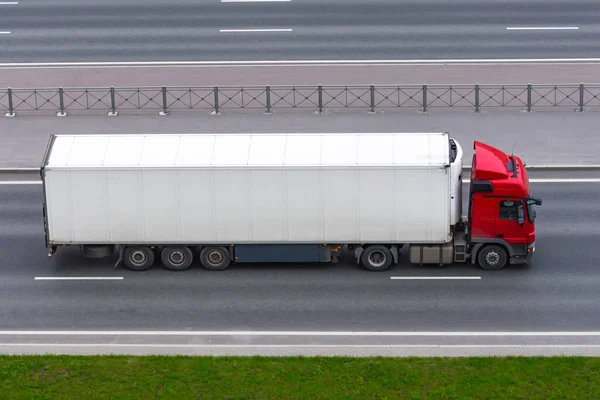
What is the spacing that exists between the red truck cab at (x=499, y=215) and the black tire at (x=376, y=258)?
2.17 m

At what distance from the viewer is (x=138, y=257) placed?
2797cm

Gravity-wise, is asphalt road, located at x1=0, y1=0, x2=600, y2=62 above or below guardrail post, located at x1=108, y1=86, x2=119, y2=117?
above

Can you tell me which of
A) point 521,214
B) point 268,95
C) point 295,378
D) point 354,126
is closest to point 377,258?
point 521,214

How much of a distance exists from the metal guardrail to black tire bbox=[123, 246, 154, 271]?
13.0 meters

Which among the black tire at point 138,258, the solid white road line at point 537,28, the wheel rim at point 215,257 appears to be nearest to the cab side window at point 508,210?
the wheel rim at point 215,257

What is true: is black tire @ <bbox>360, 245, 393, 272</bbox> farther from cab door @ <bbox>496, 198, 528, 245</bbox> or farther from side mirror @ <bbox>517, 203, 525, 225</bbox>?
side mirror @ <bbox>517, 203, 525, 225</bbox>

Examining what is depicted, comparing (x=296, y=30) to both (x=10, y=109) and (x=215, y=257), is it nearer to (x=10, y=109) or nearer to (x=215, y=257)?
(x=10, y=109)

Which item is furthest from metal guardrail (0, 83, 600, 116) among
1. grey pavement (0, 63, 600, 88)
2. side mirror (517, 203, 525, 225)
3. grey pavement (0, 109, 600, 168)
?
side mirror (517, 203, 525, 225)

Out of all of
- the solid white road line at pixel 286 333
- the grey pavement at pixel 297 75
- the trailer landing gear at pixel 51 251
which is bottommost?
the solid white road line at pixel 286 333

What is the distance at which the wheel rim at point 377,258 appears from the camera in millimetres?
27531

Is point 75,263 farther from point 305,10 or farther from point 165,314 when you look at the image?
point 305,10

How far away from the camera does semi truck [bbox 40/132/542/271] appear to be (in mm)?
26859

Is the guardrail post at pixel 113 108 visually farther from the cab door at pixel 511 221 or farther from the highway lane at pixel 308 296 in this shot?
the cab door at pixel 511 221

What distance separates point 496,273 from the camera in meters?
27.4
